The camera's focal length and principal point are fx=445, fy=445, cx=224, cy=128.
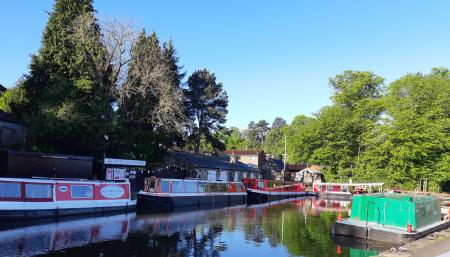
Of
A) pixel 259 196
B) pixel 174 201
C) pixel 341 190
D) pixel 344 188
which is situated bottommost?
pixel 259 196

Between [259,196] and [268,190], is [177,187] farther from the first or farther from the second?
[268,190]

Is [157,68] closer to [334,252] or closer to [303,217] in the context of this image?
[303,217]

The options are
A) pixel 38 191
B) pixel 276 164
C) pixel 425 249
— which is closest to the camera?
pixel 425 249

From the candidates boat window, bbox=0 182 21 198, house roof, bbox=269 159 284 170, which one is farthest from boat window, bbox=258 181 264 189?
boat window, bbox=0 182 21 198

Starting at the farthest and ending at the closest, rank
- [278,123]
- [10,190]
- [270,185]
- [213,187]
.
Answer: [278,123], [270,185], [213,187], [10,190]

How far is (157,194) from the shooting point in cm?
3516

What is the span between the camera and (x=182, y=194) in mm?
37656

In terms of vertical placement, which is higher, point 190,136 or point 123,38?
point 123,38

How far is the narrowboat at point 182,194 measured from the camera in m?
34.9

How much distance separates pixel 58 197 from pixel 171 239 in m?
9.12

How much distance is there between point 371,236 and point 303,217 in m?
12.9

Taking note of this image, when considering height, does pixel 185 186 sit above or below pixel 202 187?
above

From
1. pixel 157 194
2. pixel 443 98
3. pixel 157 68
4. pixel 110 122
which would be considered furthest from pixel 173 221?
pixel 443 98

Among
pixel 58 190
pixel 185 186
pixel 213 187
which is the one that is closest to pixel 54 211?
pixel 58 190
